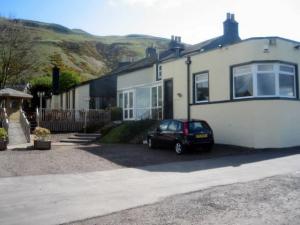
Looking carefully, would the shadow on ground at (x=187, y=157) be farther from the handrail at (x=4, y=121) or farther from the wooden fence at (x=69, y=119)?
the wooden fence at (x=69, y=119)

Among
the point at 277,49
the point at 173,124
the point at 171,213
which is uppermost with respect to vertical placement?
the point at 277,49

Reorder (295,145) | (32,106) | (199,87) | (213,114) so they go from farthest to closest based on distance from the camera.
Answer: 1. (32,106)
2. (199,87)
3. (213,114)
4. (295,145)

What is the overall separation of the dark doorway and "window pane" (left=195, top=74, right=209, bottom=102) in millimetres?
2732

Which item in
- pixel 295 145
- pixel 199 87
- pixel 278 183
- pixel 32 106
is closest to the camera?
pixel 278 183

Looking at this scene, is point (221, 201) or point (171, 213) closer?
point (171, 213)

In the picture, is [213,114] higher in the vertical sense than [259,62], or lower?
lower

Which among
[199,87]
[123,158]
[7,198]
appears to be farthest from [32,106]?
[7,198]

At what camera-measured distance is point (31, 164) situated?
44.7 ft

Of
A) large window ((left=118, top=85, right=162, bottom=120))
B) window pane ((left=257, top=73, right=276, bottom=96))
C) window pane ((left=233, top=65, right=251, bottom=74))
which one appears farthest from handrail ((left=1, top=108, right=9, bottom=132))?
window pane ((left=257, top=73, right=276, bottom=96))

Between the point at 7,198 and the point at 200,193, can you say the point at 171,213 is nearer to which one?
the point at 200,193

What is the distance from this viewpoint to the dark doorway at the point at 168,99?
2436 cm

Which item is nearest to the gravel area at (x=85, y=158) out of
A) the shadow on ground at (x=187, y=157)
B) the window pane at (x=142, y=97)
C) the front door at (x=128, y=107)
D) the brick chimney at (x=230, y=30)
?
the shadow on ground at (x=187, y=157)

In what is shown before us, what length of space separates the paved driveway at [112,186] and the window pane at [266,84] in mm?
4718

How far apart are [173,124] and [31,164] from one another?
6.78m
